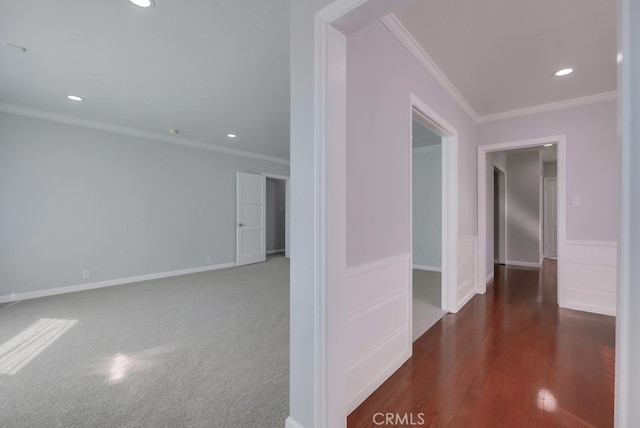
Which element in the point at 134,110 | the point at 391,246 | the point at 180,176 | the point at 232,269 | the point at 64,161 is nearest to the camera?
the point at 391,246

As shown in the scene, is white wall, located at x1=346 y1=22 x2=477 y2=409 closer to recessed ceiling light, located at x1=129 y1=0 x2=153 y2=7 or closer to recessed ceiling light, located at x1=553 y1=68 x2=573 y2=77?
recessed ceiling light, located at x1=129 y1=0 x2=153 y2=7

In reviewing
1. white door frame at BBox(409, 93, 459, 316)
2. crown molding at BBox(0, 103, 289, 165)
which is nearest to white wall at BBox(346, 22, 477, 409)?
white door frame at BBox(409, 93, 459, 316)

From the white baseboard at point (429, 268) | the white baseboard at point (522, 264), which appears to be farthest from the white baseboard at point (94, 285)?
the white baseboard at point (522, 264)

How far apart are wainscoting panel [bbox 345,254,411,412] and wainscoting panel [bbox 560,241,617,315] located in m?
2.50

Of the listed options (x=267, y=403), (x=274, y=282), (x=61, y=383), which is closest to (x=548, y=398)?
(x=267, y=403)

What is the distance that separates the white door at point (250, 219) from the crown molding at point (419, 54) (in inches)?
168

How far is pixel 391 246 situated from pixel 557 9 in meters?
1.86

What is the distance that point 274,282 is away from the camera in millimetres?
4391

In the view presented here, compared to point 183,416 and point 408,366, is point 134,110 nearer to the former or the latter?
point 183,416

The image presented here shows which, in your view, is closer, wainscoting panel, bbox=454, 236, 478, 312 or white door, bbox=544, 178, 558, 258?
wainscoting panel, bbox=454, 236, 478, 312

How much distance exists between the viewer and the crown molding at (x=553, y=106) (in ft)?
9.94

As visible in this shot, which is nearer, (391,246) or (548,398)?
(548,398)

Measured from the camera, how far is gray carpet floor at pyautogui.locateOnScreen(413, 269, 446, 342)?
2.69 metres

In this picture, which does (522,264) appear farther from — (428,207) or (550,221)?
(428,207)
